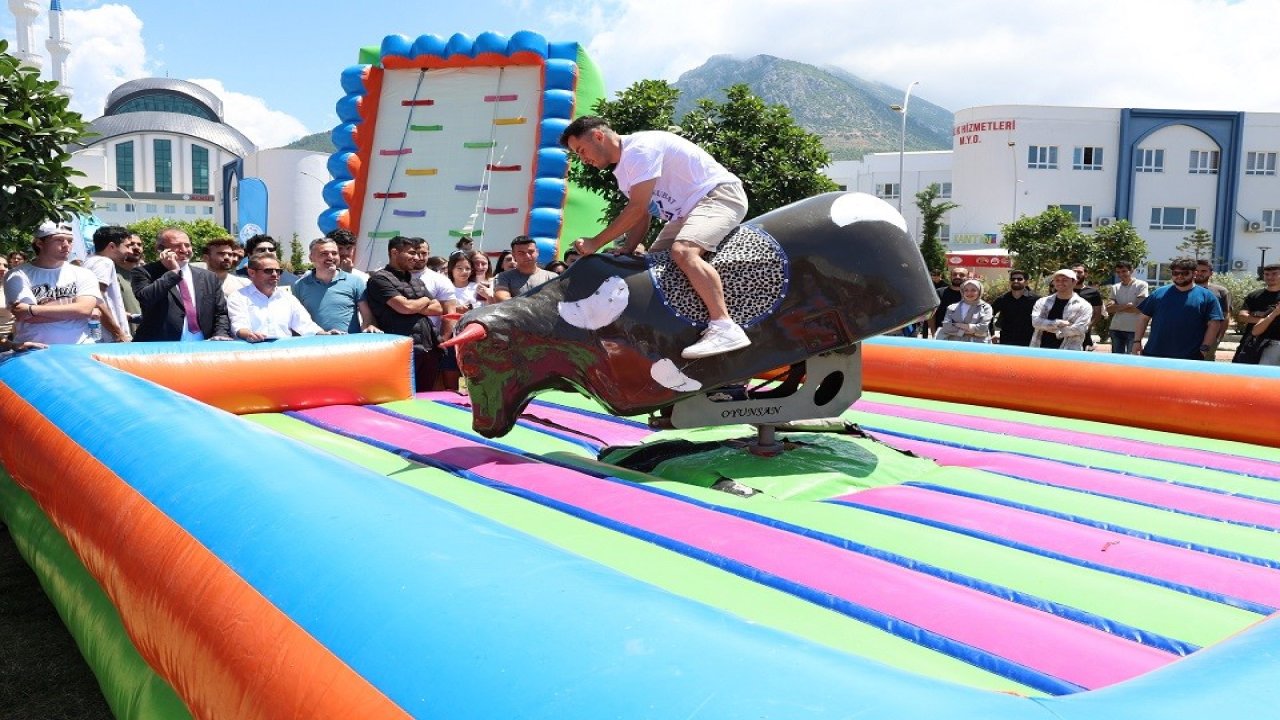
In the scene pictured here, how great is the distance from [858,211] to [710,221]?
50cm

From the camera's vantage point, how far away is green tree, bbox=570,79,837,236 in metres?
15.4

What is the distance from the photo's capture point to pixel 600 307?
313 cm

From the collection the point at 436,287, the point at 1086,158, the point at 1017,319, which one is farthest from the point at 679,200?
the point at 1086,158

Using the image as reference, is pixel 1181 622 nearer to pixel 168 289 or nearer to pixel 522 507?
pixel 522 507

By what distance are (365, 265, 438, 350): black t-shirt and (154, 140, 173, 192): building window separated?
83.0m

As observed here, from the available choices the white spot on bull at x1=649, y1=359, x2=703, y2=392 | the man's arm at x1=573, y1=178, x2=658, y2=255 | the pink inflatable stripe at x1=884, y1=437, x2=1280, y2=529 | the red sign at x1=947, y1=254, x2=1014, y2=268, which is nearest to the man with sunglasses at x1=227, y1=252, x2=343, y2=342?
the man's arm at x1=573, y1=178, x2=658, y2=255

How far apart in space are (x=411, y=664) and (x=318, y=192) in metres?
42.8

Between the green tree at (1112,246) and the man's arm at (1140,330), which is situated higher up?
the green tree at (1112,246)

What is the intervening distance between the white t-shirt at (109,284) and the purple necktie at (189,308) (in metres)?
0.40

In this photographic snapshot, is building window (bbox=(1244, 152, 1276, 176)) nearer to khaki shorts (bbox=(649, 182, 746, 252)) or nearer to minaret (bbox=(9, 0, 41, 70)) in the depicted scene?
khaki shorts (bbox=(649, 182, 746, 252))

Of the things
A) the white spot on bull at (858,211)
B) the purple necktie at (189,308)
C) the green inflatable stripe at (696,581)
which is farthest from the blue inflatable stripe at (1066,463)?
the purple necktie at (189,308)

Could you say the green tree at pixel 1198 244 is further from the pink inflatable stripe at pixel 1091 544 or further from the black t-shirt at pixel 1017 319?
the pink inflatable stripe at pixel 1091 544

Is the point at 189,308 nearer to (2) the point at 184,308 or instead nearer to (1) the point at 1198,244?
(2) the point at 184,308

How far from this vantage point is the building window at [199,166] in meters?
79.7
